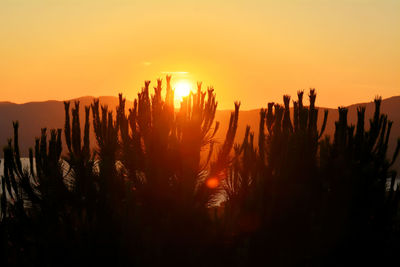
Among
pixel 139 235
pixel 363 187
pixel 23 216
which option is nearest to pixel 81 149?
pixel 23 216

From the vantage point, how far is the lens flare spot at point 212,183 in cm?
934

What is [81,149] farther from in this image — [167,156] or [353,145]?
[353,145]

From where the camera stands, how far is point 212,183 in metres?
9.50

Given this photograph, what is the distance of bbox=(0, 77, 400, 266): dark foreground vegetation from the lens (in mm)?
6992

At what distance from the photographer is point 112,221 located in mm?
7094

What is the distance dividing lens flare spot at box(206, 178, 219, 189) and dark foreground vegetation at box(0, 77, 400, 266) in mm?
26

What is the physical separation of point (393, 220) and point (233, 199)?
9.14 ft

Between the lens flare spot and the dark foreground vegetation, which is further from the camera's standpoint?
the lens flare spot

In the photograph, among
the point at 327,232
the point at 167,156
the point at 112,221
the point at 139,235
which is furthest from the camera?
the point at 167,156

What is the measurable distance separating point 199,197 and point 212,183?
0.65m

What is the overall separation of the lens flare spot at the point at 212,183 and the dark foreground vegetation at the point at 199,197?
0.03 m

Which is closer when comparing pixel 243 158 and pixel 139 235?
pixel 139 235

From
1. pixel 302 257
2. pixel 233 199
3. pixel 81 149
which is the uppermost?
pixel 81 149

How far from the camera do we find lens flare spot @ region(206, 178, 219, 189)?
30.6 ft
